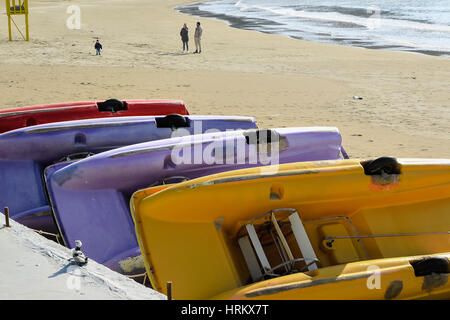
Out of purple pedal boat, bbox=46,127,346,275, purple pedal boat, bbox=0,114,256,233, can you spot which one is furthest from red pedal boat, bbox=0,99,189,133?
purple pedal boat, bbox=46,127,346,275

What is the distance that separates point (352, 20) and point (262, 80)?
63.6 feet

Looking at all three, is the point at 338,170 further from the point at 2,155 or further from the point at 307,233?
the point at 2,155

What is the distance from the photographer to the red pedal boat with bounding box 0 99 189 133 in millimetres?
7438

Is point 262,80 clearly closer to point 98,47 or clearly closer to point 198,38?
point 98,47

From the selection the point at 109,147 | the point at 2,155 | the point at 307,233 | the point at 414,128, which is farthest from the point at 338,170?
the point at 414,128

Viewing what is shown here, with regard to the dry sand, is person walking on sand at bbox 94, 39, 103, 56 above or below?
above

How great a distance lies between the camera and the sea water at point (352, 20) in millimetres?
24766

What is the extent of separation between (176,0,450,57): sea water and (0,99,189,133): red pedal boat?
51.2ft

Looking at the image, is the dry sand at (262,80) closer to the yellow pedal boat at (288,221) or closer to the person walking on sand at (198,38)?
the person walking on sand at (198,38)

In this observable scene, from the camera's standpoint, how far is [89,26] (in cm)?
2686

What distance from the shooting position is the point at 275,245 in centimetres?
536

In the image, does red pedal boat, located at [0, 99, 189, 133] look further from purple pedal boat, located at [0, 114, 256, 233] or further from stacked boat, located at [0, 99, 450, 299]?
stacked boat, located at [0, 99, 450, 299]
